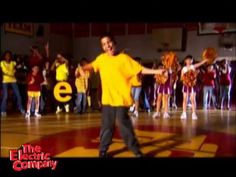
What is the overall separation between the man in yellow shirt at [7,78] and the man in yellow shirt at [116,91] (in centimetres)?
309

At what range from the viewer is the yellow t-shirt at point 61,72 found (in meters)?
6.64

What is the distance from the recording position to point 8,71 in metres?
6.67

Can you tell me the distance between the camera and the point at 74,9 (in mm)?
4449

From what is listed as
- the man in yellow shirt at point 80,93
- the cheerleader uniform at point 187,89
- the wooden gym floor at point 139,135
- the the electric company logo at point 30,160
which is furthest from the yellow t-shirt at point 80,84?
the the electric company logo at point 30,160

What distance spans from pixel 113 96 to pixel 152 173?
0.83m

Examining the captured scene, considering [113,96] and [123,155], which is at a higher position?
[113,96]

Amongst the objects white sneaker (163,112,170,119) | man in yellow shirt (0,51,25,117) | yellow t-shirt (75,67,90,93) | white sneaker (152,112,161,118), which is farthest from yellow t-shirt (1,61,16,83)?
white sneaker (163,112,170,119)

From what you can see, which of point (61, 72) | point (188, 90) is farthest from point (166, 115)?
point (61, 72)

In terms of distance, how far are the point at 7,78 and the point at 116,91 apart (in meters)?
3.44

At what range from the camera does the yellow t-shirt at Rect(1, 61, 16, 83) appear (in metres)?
6.60

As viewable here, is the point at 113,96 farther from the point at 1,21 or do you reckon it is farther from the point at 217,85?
the point at 217,85

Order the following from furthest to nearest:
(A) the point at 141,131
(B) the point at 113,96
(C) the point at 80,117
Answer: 1. (C) the point at 80,117
2. (A) the point at 141,131
3. (B) the point at 113,96

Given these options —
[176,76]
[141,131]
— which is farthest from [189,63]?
[141,131]

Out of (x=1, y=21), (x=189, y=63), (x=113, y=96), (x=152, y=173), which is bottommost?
(x=152, y=173)
